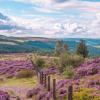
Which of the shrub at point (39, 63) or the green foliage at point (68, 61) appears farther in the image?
the shrub at point (39, 63)

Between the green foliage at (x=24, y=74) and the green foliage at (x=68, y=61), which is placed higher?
the green foliage at (x=68, y=61)

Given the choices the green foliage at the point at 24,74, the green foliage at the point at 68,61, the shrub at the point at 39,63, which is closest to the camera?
the green foliage at the point at 24,74

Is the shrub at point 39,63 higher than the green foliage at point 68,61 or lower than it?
lower

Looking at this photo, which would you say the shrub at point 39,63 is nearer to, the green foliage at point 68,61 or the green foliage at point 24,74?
the green foliage at point 68,61

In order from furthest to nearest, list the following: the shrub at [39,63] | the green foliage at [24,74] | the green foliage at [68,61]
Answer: the shrub at [39,63] → the green foliage at [68,61] → the green foliage at [24,74]

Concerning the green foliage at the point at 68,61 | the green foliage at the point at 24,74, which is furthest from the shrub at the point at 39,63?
the green foliage at the point at 24,74

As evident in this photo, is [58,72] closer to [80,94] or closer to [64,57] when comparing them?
[64,57]

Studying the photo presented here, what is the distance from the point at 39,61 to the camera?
88.4 metres

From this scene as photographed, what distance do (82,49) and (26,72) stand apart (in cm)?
5847

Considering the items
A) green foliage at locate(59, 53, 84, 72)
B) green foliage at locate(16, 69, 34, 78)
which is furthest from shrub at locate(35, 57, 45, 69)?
green foliage at locate(16, 69, 34, 78)

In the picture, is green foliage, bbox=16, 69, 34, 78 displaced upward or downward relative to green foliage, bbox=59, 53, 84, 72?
downward

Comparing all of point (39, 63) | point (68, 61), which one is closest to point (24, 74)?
point (68, 61)

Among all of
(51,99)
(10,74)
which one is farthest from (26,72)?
(51,99)

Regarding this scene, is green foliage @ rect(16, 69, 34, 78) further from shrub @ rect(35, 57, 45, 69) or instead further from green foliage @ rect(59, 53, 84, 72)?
shrub @ rect(35, 57, 45, 69)
